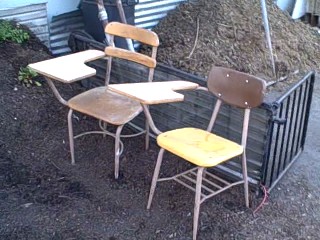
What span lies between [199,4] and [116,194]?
9.29 feet

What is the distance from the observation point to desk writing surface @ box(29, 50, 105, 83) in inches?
115

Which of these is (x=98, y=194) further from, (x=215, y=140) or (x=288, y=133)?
(x=288, y=133)

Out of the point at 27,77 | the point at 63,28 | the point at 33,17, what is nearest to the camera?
the point at 27,77

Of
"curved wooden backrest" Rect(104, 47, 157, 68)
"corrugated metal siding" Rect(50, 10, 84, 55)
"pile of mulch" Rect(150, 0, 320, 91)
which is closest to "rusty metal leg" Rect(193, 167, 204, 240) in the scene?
"curved wooden backrest" Rect(104, 47, 157, 68)

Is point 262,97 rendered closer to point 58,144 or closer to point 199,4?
point 58,144

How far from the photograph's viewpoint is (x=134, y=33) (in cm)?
329

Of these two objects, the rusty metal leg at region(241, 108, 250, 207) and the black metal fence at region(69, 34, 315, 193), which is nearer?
the rusty metal leg at region(241, 108, 250, 207)

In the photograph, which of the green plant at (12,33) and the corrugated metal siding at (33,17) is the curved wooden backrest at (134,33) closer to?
the green plant at (12,33)

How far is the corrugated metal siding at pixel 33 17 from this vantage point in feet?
13.8

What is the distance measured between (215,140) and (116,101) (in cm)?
77

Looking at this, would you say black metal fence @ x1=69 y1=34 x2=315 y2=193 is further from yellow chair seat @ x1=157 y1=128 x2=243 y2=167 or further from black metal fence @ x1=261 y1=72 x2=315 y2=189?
yellow chair seat @ x1=157 y1=128 x2=243 y2=167

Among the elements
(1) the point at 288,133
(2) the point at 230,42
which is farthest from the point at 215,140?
(2) the point at 230,42

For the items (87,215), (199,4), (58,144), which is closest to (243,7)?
(199,4)

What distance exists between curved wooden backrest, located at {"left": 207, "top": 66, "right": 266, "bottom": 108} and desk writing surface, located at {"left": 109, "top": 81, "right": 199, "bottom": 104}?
4.6 inches
